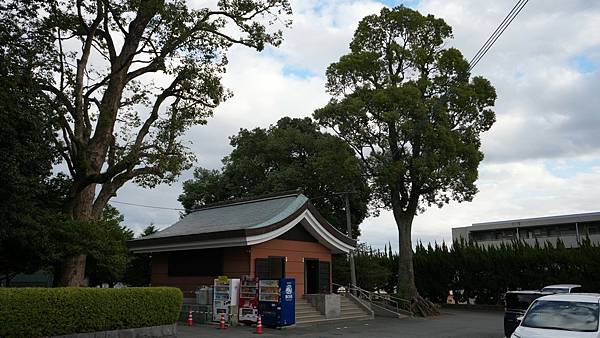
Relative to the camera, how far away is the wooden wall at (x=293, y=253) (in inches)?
773

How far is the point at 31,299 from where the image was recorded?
10516 millimetres

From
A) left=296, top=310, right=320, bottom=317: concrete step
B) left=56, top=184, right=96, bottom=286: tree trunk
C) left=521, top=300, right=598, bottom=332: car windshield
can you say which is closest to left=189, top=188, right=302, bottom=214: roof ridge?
left=296, top=310, right=320, bottom=317: concrete step

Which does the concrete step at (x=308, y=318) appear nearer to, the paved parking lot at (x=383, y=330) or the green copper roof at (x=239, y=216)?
the paved parking lot at (x=383, y=330)

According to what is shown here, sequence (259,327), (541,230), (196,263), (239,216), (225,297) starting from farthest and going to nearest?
1. (541,230)
2. (239,216)
3. (196,263)
4. (225,297)
5. (259,327)

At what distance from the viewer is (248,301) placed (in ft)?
57.5

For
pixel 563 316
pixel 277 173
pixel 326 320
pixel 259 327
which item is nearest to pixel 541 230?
pixel 277 173

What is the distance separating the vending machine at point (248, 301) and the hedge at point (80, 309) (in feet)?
12.6

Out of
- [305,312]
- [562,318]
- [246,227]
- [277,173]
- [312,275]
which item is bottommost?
[305,312]

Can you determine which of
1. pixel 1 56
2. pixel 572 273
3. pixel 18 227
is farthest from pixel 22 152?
pixel 572 273

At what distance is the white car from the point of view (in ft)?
28.0

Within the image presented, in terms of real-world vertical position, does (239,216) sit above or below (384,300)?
above

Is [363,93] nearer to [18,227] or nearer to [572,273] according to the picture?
[572,273]

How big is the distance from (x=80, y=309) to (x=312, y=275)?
12679 millimetres

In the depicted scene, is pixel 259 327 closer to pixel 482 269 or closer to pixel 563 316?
pixel 563 316
